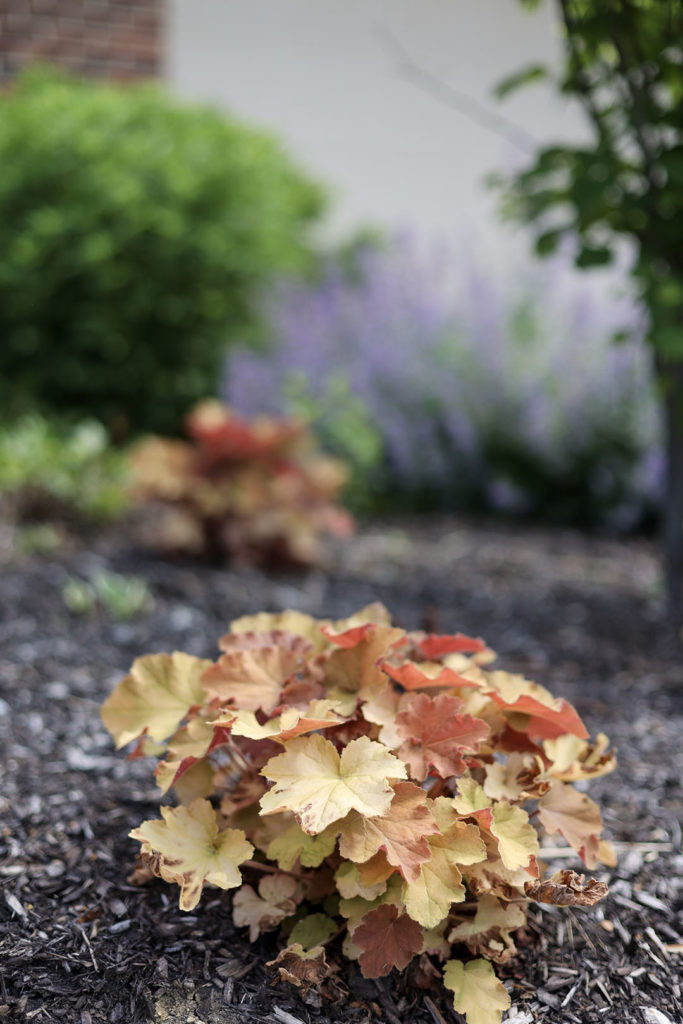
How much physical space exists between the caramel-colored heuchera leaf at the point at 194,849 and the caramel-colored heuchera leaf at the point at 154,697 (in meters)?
0.13

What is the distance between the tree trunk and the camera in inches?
103

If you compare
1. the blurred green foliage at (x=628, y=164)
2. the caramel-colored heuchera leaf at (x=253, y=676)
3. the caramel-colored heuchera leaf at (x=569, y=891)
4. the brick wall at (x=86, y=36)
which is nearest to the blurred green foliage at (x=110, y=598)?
the caramel-colored heuchera leaf at (x=253, y=676)

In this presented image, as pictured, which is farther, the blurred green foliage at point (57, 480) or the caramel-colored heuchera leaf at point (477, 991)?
the blurred green foliage at point (57, 480)

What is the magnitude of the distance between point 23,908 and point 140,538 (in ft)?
7.43

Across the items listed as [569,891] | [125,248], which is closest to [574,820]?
[569,891]

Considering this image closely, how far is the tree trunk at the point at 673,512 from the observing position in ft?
8.58

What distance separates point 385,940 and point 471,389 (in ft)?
10.8

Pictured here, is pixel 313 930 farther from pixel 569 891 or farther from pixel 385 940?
pixel 569 891

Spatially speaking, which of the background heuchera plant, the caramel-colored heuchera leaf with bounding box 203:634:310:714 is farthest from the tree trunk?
the caramel-colored heuchera leaf with bounding box 203:634:310:714

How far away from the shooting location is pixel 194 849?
1.16 meters

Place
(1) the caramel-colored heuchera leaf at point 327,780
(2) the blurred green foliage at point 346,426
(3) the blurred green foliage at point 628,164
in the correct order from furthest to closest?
1. (2) the blurred green foliage at point 346,426
2. (3) the blurred green foliage at point 628,164
3. (1) the caramel-colored heuchera leaf at point 327,780

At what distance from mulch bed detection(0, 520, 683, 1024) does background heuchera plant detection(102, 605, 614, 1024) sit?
72mm

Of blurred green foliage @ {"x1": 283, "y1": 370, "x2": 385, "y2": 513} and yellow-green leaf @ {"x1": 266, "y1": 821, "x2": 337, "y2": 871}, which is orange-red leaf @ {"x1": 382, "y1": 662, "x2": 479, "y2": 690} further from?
blurred green foliage @ {"x1": 283, "y1": 370, "x2": 385, "y2": 513}

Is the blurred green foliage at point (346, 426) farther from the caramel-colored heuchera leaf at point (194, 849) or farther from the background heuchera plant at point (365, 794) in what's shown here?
the caramel-colored heuchera leaf at point (194, 849)
